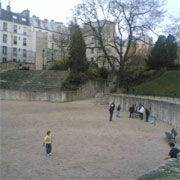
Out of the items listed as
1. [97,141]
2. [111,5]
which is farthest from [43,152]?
[111,5]

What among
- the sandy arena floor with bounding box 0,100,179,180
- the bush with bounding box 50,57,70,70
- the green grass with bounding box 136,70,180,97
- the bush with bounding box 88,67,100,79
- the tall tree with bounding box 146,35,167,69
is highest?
the tall tree with bounding box 146,35,167,69

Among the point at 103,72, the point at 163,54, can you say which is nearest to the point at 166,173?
the point at 163,54

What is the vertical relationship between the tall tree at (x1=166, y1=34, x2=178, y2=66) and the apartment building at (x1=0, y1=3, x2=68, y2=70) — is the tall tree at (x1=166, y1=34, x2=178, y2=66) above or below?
below

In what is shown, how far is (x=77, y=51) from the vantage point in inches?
1730

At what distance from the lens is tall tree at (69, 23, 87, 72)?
4309 centimetres

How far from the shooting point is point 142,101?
2728 cm

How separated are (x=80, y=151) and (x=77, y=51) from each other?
33365mm

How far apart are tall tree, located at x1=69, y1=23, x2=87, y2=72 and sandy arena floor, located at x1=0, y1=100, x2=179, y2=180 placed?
25775 millimetres

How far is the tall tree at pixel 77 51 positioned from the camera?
4309 cm

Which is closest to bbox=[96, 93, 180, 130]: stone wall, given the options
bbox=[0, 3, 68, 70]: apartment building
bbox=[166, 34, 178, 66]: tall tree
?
bbox=[166, 34, 178, 66]: tall tree

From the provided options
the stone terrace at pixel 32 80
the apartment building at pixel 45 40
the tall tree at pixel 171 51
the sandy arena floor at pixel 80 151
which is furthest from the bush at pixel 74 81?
the sandy arena floor at pixel 80 151

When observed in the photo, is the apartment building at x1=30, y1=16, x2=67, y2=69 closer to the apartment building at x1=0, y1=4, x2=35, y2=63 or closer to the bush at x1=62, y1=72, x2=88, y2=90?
the apartment building at x1=0, y1=4, x2=35, y2=63

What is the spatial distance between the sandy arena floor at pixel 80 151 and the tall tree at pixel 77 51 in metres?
25.8

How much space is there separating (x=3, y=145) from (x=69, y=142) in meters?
3.51
